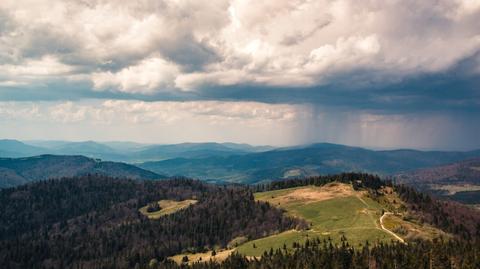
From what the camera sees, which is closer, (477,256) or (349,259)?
(477,256)

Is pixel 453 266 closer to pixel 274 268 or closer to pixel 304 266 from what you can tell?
pixel 304 266

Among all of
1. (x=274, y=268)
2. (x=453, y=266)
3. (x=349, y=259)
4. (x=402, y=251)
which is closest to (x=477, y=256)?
(x=453, y=266)

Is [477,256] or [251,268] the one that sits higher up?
[477,256]

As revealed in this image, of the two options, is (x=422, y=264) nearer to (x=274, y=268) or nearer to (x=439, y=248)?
(x=439, y=248)

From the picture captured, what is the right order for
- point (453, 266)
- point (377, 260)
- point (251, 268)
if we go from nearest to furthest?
point (453, 266)
point (377, 260)
point (251, 268)

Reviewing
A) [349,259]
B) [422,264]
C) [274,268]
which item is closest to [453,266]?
[422,264]

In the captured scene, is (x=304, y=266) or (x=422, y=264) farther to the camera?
(x=304, y=266)

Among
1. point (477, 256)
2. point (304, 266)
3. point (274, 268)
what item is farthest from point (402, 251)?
point (274, 268)

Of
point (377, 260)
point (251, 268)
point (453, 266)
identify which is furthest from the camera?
point (251, 268)
